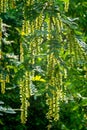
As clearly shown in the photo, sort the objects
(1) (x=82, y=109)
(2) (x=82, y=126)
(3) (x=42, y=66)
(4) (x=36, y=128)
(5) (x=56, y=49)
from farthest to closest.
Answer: (4) (x=36, y=128) → (2) (x=82, y=126) → (1) (x=82, y=109) → (3) (x=42, y=66) → (5) (x=56, y=49)

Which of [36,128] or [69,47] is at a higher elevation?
[69,47]

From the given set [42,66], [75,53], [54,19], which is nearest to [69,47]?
[75,53]

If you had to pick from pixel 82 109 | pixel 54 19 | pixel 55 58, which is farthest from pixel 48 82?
pixel 82 109

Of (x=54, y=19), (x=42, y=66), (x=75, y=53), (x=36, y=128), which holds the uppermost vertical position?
(x=54, y=19)

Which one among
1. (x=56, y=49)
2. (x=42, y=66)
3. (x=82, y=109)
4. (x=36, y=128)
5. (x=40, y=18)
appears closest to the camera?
(x=56, y=49)

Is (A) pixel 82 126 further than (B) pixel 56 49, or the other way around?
(A) pixel 82 126

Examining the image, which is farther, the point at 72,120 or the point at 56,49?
the point at 72,120

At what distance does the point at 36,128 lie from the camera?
784 centimetres

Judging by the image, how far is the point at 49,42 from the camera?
8.15 feet

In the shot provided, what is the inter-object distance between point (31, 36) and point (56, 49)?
235 mm

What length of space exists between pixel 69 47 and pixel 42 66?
98 centimetres

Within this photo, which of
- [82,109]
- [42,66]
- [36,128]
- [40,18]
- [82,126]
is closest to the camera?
[40,18]

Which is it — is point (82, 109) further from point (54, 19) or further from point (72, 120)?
point (54, 19)

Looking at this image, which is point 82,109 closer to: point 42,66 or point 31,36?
point 42,66
